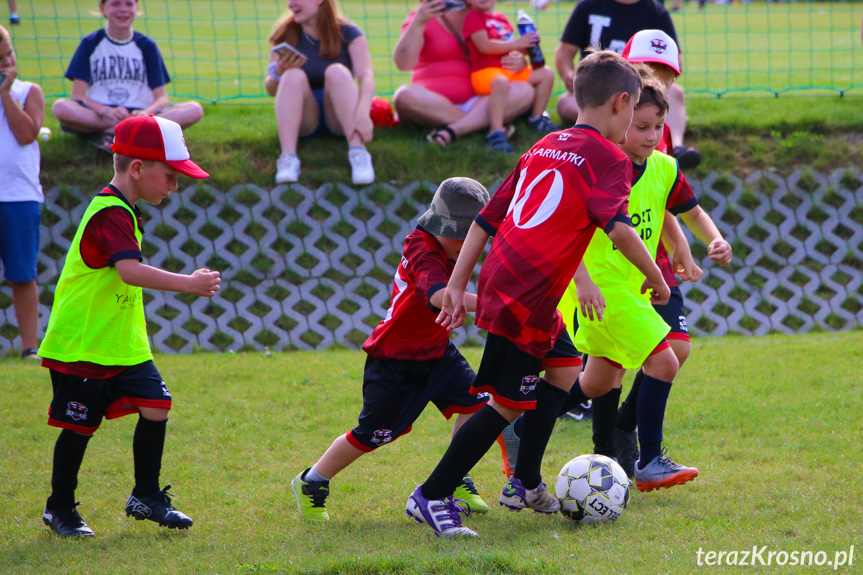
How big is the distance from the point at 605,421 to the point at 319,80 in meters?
5.04

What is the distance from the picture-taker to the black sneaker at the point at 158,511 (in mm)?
3545

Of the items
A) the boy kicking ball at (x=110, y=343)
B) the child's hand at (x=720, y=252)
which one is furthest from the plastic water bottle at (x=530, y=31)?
the boy kicking ball at (x=110, y=343)

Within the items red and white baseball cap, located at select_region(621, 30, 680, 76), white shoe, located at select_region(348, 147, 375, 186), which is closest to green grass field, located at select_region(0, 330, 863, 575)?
red and white baseball cap, located at select_region(621, 30, 680, 76)

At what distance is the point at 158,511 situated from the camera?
11.7 feet

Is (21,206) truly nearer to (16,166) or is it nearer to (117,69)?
(16,166)

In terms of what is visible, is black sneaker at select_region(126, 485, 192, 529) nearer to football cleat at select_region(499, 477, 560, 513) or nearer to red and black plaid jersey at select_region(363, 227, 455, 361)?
red and black plaid jersey at select_region(363, 227, 455, 361)

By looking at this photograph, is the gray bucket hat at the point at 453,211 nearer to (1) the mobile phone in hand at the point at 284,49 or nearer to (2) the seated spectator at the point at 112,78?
(1) the mobile phone in hand at the point at 284,49

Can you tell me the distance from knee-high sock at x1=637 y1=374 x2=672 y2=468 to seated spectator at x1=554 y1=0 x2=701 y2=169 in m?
3.87

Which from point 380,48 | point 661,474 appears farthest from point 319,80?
point 380,48

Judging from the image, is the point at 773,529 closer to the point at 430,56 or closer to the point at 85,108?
the point at 430,56

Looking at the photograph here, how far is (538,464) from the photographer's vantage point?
11.8 feet

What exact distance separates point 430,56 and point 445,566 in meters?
6.30

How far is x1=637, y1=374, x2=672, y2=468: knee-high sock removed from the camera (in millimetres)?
3863

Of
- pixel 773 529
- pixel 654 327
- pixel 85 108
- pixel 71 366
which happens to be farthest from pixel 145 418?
pixel 85 108
